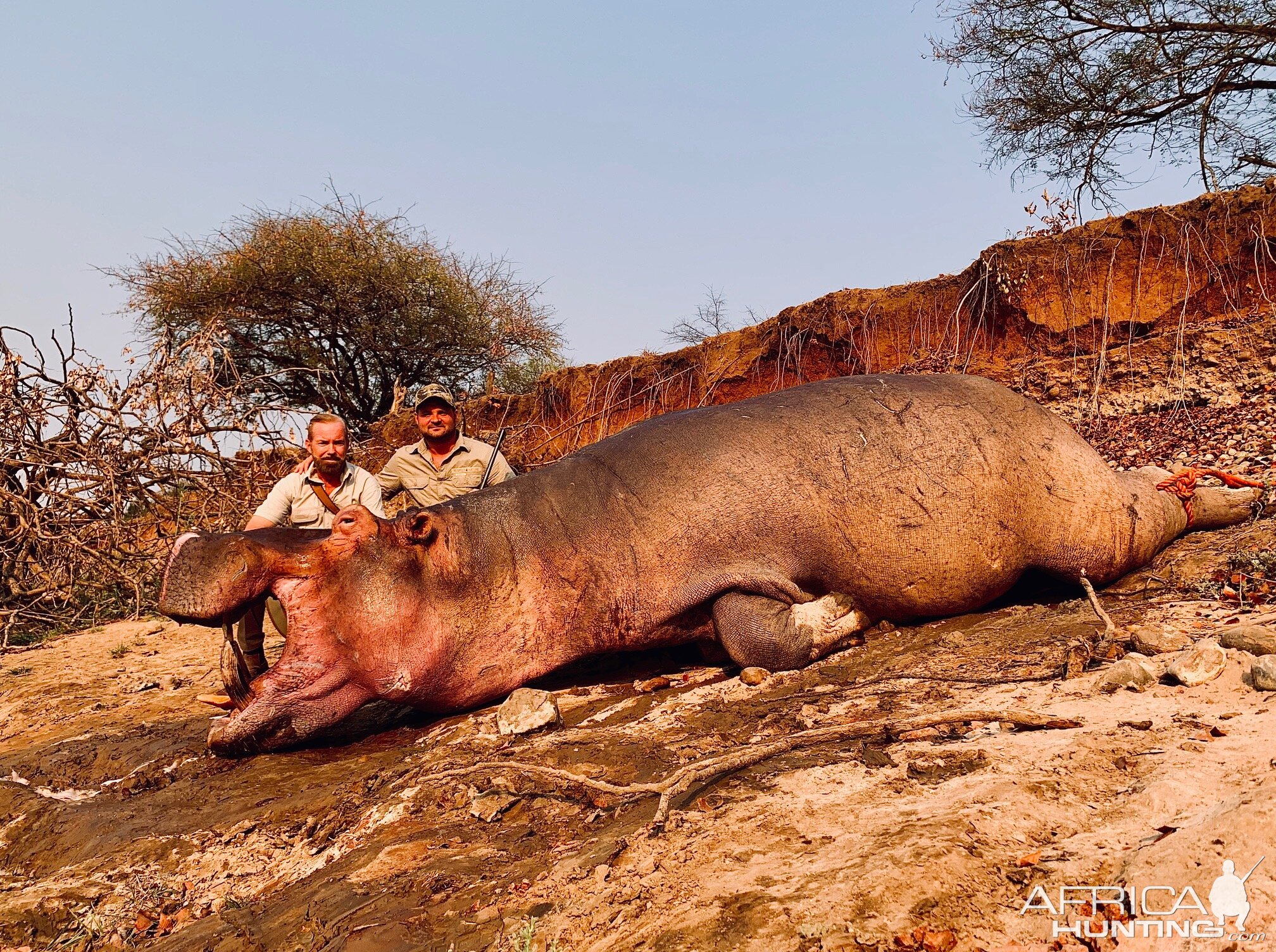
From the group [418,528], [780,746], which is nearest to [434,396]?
[418,528]

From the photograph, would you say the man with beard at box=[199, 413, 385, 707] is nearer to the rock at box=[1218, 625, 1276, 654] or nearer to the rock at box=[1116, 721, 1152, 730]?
the rock at box=[1116, 721, 1152, 730]

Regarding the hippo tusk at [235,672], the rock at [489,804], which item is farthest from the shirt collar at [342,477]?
the rock at [489,804]

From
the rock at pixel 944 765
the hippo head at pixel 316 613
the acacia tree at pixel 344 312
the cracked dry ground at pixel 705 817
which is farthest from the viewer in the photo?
the acacia tree at pixel 344 312

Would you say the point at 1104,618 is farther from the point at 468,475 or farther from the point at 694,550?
the point at 468,475

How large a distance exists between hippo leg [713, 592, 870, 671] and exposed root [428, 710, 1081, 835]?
3.32 feet

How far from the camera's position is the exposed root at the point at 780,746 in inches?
102

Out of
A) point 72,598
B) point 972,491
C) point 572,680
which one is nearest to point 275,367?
point 72,598

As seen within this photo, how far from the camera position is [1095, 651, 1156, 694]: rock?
2820 mm

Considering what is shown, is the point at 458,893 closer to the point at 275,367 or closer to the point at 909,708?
the point at 909,708

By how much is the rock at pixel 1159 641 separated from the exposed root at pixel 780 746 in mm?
835

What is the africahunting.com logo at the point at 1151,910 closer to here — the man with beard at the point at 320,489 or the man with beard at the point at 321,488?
the man with beard at the point at 320,489

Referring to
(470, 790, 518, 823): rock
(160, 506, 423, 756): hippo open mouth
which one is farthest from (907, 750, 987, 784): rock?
(160, 506, 423, 756): hippo open mouth

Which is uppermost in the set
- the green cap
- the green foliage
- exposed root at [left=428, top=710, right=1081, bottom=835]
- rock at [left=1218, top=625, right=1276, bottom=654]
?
the green foliage

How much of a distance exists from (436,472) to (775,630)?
3471mm
